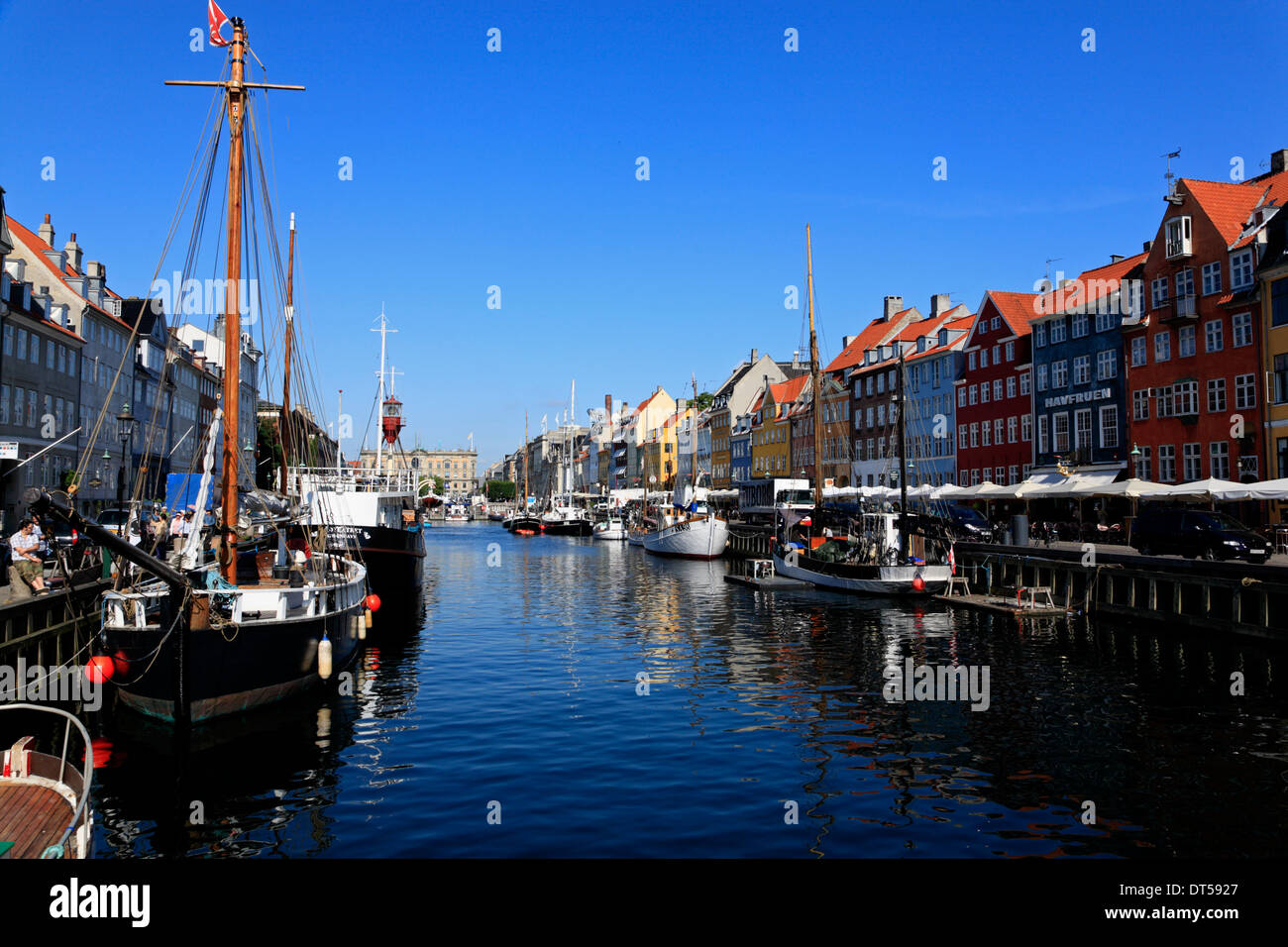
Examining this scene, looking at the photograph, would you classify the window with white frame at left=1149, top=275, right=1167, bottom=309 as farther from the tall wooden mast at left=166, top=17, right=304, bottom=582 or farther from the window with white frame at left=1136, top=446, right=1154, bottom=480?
the tall wooden mast at left=166, top=17, right=304, bottom=582

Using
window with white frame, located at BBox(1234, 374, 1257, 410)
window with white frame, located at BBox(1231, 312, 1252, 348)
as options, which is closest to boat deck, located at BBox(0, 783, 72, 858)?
window with white frame, located at BBox(1234, 374, 1257, 410)

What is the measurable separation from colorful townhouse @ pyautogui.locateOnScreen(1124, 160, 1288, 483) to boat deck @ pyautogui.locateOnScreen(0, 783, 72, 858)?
51104 millimetres

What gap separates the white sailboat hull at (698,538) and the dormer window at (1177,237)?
38646mm

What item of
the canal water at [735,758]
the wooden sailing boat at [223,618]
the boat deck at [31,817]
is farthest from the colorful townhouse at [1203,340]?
the boat deck at [31,817]

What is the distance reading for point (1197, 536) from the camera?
1420 inches

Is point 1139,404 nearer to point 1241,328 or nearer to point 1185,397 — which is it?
point 1185,397

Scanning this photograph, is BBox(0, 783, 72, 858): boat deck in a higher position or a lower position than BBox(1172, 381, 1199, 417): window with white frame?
lower

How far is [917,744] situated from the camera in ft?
59.4

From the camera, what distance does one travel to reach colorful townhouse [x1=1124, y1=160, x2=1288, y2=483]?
47281mm

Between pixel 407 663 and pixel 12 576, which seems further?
pixel 407 663

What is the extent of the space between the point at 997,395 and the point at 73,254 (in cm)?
7040
